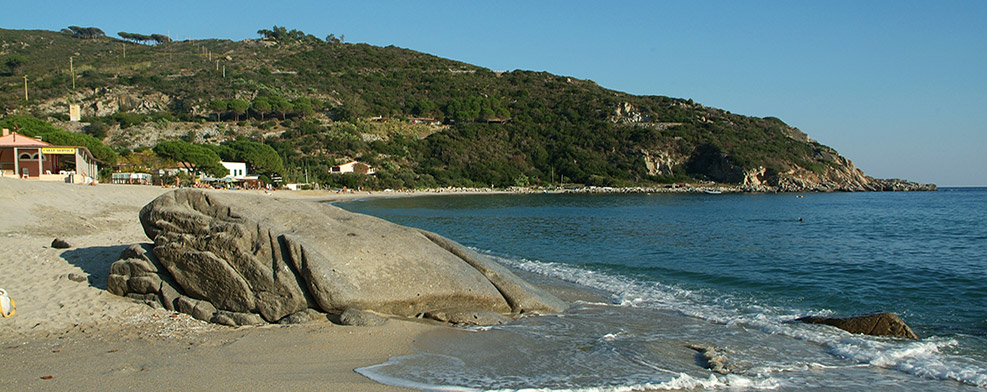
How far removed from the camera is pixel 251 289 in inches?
350

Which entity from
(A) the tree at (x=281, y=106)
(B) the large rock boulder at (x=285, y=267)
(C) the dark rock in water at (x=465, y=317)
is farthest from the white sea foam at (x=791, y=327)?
(A) the tree at (x=281, y=106)

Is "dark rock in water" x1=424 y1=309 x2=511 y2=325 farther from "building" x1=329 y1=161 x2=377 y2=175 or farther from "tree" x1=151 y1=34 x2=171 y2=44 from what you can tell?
"tree" x1=151 y1=34 x2=171 y2=44

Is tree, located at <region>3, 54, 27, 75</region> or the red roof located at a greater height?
tree, located at <region>3, 54, 27, 75</region>

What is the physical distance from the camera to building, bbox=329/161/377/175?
8312cm

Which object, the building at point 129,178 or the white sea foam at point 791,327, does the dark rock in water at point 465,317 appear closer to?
the white sea foam at point 791,327

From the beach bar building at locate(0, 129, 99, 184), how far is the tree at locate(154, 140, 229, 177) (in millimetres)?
17212

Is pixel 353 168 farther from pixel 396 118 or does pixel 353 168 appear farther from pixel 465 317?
pixel 465 317

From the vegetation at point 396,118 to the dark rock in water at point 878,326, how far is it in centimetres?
6914

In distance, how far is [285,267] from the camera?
885 cm

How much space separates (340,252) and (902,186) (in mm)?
146580

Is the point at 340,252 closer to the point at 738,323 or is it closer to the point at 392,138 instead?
the point at 738,323

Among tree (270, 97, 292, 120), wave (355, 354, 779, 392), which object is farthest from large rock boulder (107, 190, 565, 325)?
tree (270, 97, 292, 120)

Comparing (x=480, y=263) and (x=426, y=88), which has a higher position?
(x=426, y=88)

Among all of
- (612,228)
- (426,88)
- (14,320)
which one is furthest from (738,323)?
(426,88)
